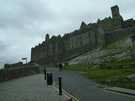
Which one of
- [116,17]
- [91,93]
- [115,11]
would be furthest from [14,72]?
[115,11]

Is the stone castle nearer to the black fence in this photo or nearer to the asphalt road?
the black fence

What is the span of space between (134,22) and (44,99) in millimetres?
87746

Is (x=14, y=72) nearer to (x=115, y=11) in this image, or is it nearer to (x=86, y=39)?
(x=86, y=39)

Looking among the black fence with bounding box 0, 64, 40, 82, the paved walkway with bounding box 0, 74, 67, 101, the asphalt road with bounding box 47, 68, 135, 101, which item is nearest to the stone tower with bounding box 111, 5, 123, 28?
the black fence with bounding box 0, 64, 40, 82

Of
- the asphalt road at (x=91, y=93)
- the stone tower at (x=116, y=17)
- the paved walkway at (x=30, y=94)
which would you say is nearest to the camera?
the paved walkway at (x=30, y=94)

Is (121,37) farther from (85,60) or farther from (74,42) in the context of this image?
(74,42)

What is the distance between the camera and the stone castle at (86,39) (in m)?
92.3

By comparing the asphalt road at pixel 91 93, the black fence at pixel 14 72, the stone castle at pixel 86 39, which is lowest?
the asphalt road at pixel 91 93

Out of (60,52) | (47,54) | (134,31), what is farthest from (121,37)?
(47,54)

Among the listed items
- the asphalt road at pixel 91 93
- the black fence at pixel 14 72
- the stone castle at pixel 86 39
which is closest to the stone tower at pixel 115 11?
the stone castle at pixel 86 39

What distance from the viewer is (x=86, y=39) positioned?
10712cm

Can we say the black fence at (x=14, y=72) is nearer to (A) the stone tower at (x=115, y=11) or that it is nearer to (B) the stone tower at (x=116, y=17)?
(B) the stone tower at (x=116, y=17)

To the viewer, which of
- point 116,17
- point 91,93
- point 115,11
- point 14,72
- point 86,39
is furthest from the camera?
point 115,11

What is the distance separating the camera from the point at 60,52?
11906 cm
